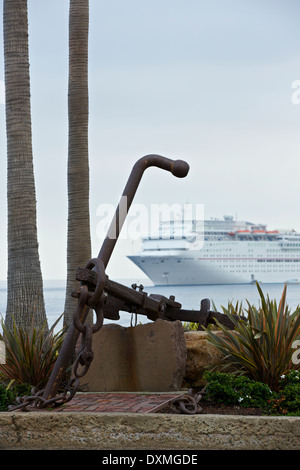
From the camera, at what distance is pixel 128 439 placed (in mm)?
5086

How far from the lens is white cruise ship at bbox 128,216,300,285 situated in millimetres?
60375

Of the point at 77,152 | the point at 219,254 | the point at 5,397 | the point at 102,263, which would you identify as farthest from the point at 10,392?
the point at 219,254

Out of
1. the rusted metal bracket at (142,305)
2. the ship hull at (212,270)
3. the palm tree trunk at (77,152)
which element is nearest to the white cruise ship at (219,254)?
the ship hull at (212,270)

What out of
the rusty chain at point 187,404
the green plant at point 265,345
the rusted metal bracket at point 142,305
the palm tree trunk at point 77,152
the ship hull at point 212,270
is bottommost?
the ship hull at point 212,270

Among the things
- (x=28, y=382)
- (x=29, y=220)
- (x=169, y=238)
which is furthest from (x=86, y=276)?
(x=169, y=238)

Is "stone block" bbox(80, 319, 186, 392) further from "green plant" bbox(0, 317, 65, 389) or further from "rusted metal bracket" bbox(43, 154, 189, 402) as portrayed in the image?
"rusted metal bracket" bbox(43, 154, 189, 402)

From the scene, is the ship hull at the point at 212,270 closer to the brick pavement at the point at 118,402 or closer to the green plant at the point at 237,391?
the brick pavement at the point at 118,402

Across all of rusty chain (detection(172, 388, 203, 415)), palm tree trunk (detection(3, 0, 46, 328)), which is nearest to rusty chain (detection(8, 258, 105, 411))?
rusty chain (detection(172, 388, 203, 415))

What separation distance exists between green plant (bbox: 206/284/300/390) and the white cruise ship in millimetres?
53860

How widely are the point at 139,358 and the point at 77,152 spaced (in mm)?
4750

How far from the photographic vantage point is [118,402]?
5.71 meters

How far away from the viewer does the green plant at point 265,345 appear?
6000 millimetres

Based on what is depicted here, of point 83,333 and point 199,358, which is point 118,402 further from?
point 199,358

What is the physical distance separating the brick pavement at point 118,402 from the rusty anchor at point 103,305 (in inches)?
6.8
